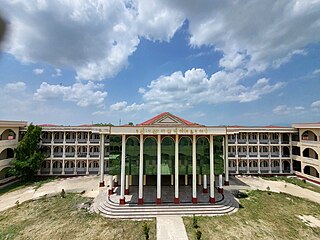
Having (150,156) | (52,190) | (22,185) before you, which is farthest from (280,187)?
(22,185)

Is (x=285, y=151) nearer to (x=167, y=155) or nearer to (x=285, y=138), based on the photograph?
(x=285, y=138)

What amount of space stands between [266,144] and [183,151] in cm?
2160

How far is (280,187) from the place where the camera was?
26578 millimetres

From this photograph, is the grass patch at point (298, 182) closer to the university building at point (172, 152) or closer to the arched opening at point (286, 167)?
the university building at point (172, 152)

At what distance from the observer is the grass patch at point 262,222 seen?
49.6ft

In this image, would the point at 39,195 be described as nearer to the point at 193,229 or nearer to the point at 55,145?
the point at 55,145

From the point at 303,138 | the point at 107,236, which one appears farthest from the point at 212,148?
the point at 303,138

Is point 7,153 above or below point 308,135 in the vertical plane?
below

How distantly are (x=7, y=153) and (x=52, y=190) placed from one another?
483 inches

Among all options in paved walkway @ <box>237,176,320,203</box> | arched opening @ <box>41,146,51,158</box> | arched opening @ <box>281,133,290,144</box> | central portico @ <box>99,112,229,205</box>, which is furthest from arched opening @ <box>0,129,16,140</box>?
arched opening @ <box>281,133,290,144</box>

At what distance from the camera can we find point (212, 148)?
19922 millimetres

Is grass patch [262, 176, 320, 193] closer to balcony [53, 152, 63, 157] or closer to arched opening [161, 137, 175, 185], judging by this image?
arched opening [161, 137, 175, 185]

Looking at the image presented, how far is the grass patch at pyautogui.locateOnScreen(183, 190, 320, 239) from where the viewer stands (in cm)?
1511

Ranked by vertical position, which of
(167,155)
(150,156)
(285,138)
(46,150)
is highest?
(285,138)
